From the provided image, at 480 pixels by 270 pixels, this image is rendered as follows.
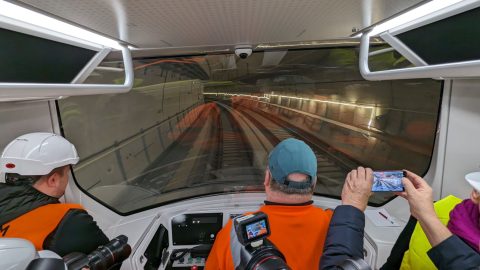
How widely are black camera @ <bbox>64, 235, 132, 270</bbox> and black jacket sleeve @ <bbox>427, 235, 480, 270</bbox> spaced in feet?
6.00

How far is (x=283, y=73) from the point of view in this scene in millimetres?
20547

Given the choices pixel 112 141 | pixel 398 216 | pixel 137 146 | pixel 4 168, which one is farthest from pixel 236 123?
pixel 4 168

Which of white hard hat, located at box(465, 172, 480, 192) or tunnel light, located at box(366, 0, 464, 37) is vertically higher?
tunnel light, located at box(366, 0, 464, 37)

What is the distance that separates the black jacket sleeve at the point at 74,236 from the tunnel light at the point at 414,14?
2.45 meters

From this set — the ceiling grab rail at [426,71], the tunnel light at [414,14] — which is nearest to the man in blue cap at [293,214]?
the ceiling grab rail at [426,71]

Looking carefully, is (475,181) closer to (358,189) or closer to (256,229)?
(358,189)

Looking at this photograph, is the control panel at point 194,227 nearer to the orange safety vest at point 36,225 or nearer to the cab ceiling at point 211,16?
the orange safety vest at point 36,225

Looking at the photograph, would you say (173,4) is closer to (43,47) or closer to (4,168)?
(43,47)

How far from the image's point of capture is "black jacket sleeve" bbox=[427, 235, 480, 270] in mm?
1121

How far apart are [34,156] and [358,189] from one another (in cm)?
213

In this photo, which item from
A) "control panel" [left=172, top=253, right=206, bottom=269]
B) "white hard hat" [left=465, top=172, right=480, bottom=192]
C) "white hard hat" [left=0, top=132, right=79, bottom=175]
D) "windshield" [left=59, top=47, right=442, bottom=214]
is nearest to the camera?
"white hard hat" [left=465, top=172, right=480, bottom=192]

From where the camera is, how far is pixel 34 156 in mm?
1889

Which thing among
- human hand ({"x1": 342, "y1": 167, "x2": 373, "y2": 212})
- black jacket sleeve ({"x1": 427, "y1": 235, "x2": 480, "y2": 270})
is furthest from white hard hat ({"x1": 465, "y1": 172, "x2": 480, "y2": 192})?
human hand ({"x1": 342, "y1": 167, "x2": 373, "y2": 212})

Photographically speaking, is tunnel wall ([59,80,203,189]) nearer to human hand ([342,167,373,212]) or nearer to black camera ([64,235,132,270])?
black camera ([64,235,132,270])
